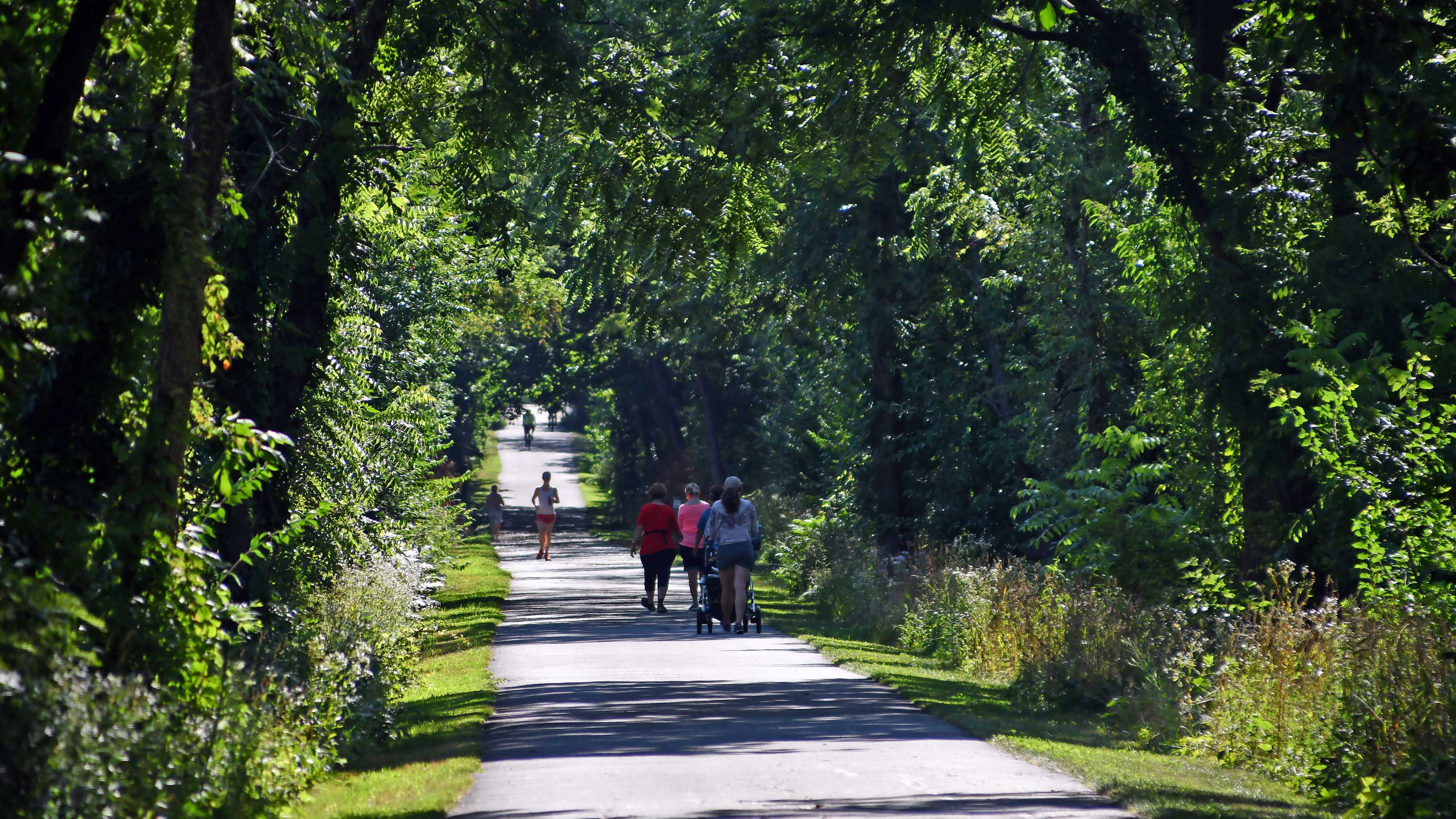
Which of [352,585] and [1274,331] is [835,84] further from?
[352,585]

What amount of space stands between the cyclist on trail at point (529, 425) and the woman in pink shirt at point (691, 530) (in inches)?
2348

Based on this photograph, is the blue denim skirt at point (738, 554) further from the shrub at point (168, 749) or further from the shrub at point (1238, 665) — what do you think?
the shrub at point (168, 749)

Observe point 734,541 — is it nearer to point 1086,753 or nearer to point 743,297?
point 1086,753

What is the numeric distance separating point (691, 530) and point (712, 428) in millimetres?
29431

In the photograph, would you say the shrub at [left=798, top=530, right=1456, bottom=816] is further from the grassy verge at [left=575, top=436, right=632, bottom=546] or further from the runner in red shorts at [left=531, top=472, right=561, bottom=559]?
the grassy verge at [left=575, top=436, right=632, bottom=546]

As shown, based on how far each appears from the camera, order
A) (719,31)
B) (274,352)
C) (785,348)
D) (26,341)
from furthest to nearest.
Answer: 1. (785,348)
2. (719,31)
3. (274,352)
4. (26,341)

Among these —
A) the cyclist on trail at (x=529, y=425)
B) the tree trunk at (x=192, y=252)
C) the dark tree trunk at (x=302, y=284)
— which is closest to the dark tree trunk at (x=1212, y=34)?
the dark tree trunk at (x=302, y=284)

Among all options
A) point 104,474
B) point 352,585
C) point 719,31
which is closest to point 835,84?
point 719,31

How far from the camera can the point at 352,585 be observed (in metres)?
17.8

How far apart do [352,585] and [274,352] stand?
12.0 ft

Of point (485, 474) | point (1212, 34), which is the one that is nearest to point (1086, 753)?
point (1212, 34)

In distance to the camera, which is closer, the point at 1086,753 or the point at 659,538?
the point at 1086,753

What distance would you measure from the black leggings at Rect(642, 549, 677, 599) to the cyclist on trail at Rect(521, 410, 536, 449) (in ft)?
193

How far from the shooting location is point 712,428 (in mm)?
54219
